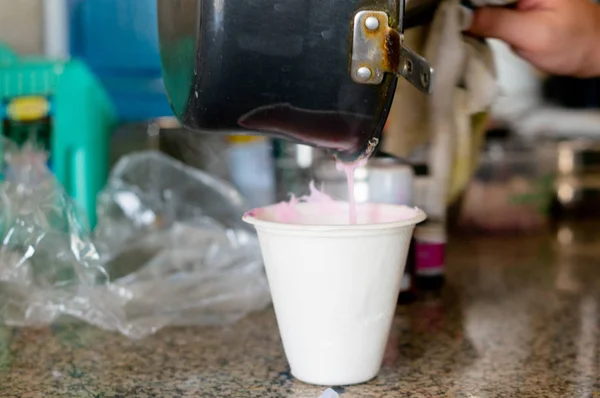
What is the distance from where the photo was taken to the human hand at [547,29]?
92 cm

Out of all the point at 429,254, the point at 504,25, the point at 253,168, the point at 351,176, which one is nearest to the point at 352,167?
the point at 351,176

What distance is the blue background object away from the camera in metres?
1.56

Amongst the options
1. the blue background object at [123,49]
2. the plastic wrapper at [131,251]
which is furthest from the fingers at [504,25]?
the blue background object at [123,49]

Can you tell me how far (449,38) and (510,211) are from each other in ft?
3.12

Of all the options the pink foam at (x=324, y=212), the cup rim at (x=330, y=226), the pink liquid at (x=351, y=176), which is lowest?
the pink foam at (x=324, y=212)

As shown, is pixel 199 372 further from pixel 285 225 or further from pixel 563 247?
pixel 563 247

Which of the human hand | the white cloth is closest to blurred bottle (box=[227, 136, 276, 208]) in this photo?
the white cloth

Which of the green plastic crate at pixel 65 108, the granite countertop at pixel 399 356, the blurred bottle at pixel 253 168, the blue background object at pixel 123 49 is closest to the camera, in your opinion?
the granite countertop at pixel 399 356

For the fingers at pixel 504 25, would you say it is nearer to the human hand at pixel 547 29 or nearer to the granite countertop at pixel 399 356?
the human hand at pixel 547 29

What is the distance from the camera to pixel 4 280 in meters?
0.94

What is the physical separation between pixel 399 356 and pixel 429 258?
1.10 feet

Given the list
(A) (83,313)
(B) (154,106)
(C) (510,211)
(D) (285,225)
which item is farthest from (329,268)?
(C) (510,211)

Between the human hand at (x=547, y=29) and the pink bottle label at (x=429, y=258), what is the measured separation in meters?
0.31

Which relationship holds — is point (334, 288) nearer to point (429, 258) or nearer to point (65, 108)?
point (429, 258)
